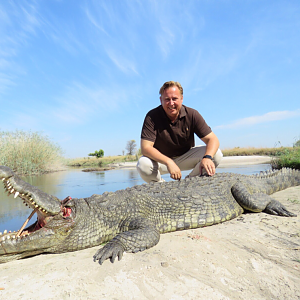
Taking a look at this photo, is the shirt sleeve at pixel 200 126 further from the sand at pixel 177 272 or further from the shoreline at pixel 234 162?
the shoreline at pixel 234 162

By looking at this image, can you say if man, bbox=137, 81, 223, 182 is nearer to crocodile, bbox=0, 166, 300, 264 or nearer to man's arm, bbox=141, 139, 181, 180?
man's arm, bbox=141, 139, 181, 180

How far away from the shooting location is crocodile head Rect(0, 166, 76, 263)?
246 cm

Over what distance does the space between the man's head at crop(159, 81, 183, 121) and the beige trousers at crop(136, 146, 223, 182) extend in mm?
1075

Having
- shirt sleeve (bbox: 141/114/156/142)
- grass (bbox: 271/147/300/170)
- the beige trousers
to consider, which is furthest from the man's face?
grass (bbox: 271/147/300/170)

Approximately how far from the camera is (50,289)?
1866mm

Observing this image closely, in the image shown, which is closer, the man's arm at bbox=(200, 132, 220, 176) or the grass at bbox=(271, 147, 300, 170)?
the man's arm at bbox=(200, 132, 220, 176)

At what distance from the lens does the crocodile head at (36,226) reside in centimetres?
246

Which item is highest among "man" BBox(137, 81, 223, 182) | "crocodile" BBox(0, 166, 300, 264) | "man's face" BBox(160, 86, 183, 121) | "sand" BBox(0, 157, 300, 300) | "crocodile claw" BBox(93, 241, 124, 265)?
"man's face" BBox(160, 86, 183, 121)

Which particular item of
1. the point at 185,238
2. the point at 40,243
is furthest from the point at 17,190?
the point at 185,238

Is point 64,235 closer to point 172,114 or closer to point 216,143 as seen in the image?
point 172,114

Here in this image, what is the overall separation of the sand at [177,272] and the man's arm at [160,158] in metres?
1.49

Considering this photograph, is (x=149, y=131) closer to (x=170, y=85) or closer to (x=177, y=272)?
(x=170, y=85)

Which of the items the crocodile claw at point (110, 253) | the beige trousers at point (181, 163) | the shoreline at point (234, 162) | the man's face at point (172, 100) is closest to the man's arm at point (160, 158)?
the beige trousers at point (181, 163)

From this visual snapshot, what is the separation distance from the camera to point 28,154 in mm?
13875
